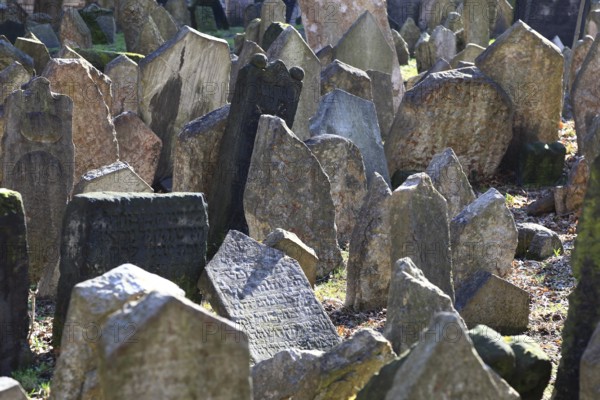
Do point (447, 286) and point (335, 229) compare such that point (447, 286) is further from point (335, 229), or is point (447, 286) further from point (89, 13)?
point (89, 13)

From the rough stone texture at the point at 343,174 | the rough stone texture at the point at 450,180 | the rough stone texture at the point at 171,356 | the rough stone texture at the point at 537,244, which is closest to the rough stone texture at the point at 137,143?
the rough stone texture at the point at 343,174

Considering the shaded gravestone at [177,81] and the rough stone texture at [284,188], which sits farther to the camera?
the shaded gravestone at [177,81]

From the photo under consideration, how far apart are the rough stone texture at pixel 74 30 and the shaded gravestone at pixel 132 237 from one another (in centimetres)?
1392

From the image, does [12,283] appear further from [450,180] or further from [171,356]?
[450,180]

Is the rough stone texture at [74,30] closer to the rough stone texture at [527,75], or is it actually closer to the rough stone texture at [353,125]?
the rough stone texture at [527,75]

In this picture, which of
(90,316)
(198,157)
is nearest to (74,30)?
(198,157)

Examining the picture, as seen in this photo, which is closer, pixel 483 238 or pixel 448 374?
→ pixel 448 374

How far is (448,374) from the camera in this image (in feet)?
15.0

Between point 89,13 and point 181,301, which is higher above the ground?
point 181,301

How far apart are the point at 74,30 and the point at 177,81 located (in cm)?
911

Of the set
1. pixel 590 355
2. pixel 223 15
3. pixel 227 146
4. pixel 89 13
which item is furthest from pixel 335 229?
pixel 223 15

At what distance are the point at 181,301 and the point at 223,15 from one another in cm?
2203

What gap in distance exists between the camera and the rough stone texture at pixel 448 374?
15.0 ft

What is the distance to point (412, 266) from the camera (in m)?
6.49
